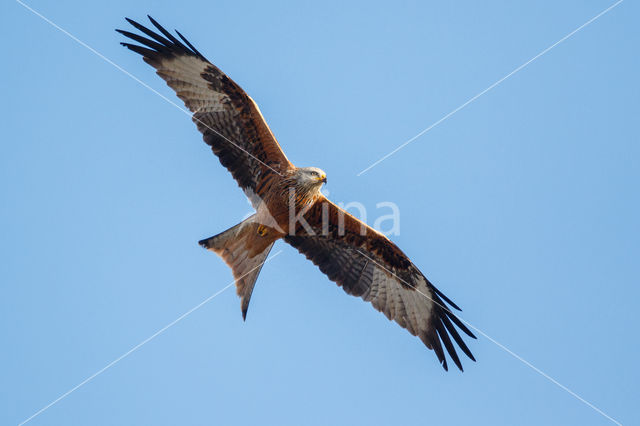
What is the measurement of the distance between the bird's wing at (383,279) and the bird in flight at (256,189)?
0.01 metres

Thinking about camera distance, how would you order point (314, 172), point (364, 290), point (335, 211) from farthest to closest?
point (364, 290) → point (335, 211) → point (314, 172)

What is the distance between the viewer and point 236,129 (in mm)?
8398

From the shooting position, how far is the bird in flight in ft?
27.2

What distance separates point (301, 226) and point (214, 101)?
1849 mm

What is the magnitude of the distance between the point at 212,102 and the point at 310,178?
1.51 metres

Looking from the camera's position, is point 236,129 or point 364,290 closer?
point 236,129

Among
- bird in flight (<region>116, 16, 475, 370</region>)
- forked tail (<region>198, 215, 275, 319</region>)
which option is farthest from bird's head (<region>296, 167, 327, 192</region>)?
forked tail (<region>198, 215, 275, 319</region>)

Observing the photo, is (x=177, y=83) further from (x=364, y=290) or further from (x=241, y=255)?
(x=364, y=290)

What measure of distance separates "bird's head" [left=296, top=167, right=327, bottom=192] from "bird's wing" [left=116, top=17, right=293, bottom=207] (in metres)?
0.27

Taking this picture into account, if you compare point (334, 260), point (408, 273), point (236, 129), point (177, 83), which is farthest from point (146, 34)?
point (408, 273)

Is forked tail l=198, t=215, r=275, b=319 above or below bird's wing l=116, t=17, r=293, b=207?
below

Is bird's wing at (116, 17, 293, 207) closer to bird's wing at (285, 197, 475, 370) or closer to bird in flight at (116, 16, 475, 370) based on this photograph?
bird in flight at (116, 16, 475, 370)

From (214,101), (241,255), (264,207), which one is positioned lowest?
(241,255)

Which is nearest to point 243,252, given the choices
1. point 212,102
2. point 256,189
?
point 256,189
